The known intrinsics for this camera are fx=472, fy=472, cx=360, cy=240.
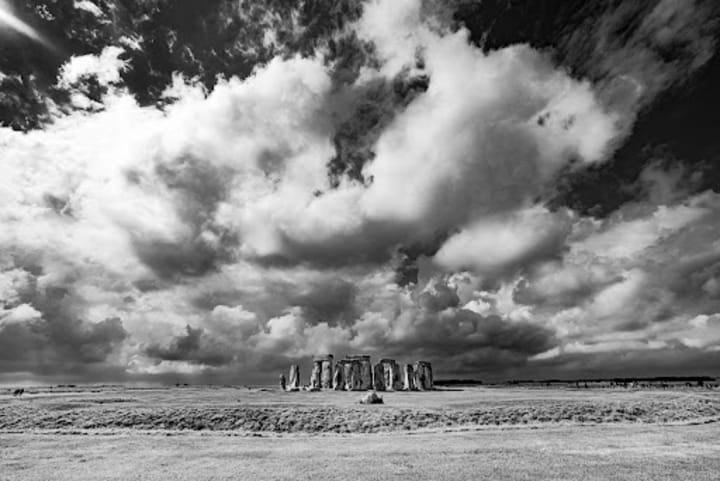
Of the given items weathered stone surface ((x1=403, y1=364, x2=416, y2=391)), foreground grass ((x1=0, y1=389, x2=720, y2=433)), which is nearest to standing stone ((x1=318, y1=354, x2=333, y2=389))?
weathered stone surface ((x1=403, y1=364, x2=416, y2=391))

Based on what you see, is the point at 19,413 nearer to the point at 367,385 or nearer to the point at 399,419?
the point at 399,419

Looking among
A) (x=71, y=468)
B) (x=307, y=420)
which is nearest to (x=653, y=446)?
(x=307, y=420)

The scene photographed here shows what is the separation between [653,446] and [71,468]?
95.0ft

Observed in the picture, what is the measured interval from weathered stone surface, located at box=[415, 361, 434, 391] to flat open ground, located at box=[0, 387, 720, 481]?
1684 inches

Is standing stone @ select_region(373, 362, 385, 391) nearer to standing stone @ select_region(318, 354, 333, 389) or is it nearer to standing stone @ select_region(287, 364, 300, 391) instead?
standing stone @ select_region(318, 354, 333, 389)

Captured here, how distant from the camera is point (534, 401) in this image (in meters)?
46.0

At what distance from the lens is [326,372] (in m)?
88.7

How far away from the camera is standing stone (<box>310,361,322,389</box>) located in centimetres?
8794

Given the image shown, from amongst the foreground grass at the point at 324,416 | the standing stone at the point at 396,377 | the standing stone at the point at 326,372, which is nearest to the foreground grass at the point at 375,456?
the foreground grass at the point at 324,416

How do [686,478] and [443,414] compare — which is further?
[443,414]

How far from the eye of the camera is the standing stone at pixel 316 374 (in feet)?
289

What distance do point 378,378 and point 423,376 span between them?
29.4 feet

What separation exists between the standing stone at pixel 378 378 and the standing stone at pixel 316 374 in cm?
1086

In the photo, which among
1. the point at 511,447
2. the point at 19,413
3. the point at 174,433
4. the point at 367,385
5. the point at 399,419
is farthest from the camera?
the point at 367,385
